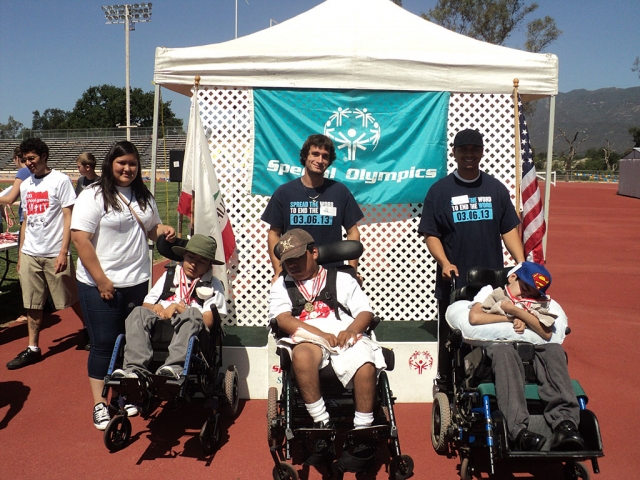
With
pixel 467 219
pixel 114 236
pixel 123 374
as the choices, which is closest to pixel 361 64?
pixel 467 219

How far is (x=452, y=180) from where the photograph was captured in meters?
4.27

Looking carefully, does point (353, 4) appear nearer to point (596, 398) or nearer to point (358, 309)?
point (358, 309)

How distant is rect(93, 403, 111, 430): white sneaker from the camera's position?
167 inches

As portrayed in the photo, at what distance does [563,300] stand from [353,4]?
520 cm

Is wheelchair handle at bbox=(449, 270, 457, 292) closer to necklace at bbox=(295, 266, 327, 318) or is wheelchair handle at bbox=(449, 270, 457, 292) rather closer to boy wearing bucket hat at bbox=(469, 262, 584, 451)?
boy wearing bucket hat at bbox=(469, 262, 584, 451)

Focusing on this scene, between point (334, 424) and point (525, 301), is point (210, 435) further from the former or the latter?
point (525, 301)

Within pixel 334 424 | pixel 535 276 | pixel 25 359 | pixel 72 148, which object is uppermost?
pixel 72 148

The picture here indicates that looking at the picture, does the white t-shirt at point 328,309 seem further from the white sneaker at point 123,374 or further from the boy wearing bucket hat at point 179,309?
the white sneaker at point 123,374

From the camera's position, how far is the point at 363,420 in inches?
132

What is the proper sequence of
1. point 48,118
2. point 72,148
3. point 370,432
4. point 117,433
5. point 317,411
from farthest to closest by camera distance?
point 48,118, point 72,148, point 117,433, point 317,411, point 370,432

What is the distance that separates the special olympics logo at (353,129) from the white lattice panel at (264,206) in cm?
86

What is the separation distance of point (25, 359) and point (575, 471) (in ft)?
16.1

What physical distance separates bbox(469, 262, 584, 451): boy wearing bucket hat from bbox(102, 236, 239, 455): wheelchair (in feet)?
6.06

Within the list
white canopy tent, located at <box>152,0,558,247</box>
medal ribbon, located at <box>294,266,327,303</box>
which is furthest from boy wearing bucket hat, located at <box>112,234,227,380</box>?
white canopy tent, located at <box>152,0,558,247</box>
